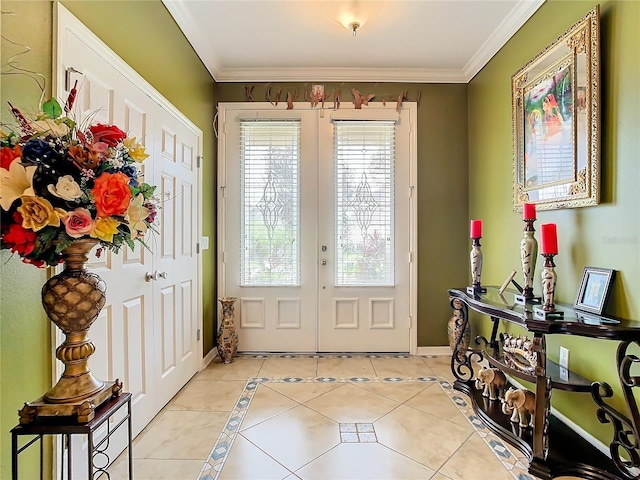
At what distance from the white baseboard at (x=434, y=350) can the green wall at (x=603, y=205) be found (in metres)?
1.04

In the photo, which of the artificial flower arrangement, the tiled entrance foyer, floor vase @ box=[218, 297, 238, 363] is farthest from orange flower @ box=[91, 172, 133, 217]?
floor vase @ box=[218, 297, 238, 363]

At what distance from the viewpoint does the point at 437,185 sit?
3207 millimetres

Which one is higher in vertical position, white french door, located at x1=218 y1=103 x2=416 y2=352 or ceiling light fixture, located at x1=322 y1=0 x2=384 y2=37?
ceiling light fixture, located at x1=322 y1=0 x2=384 y2=37

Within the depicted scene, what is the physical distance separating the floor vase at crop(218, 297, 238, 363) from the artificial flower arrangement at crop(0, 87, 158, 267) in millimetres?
2087

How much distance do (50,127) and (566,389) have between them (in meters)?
2.32

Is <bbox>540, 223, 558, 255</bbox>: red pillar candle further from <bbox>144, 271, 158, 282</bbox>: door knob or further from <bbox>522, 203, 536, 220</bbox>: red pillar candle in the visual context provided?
<bbox>144, 271, 158, 282</bbox>: door knob

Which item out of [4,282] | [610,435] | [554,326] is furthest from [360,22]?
[610,435]

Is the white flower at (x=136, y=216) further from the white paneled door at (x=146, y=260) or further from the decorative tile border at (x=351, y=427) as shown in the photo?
the decorative tile border at (x=351, y=427)

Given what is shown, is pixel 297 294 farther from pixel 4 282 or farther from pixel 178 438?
pixel 4 282

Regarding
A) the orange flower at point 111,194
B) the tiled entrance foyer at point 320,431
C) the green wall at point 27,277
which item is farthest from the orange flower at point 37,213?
the tiled entrance foyer at point 320,431

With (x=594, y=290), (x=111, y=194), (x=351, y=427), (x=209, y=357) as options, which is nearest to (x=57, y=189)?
(x=111, y=194)

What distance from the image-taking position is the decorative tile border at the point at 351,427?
5.36 feet

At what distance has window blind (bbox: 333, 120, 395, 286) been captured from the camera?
3.18 m

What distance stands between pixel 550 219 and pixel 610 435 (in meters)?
1.17
